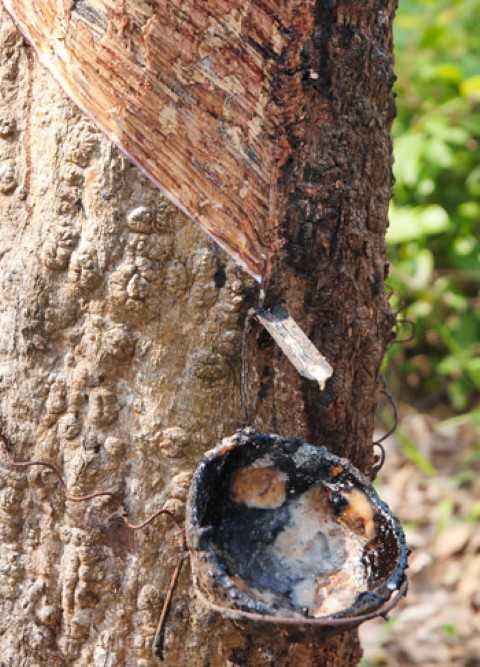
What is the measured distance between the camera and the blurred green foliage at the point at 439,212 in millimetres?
3477

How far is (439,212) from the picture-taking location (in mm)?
3504

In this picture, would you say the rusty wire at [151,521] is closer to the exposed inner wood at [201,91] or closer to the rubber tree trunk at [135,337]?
the rubber tree trunk at [135,337]

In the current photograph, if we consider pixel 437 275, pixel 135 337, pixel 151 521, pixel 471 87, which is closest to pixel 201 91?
pixel 135 337

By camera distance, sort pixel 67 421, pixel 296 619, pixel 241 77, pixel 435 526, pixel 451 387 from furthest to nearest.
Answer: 1. pixel 451 387
2. pixel 435 526
3. pixel 67 421
4. pixel 241 77
5. pixel 296 619

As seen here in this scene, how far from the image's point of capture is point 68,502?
134cm

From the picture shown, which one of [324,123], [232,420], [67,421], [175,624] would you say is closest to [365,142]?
[324,123]

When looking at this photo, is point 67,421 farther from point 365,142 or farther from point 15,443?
point 365,142

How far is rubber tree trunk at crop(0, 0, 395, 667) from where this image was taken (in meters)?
1.28

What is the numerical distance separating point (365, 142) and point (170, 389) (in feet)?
1.47

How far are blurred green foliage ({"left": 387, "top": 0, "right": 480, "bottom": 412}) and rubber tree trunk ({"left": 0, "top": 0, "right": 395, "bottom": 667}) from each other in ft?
6.94

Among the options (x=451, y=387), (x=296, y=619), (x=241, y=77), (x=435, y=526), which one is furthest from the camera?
(x=451, y=387)

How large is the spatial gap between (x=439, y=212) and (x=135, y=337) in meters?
2.42

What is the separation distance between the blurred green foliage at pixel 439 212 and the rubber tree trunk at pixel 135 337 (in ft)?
6.94

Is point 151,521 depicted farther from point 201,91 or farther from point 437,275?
point 437,275
